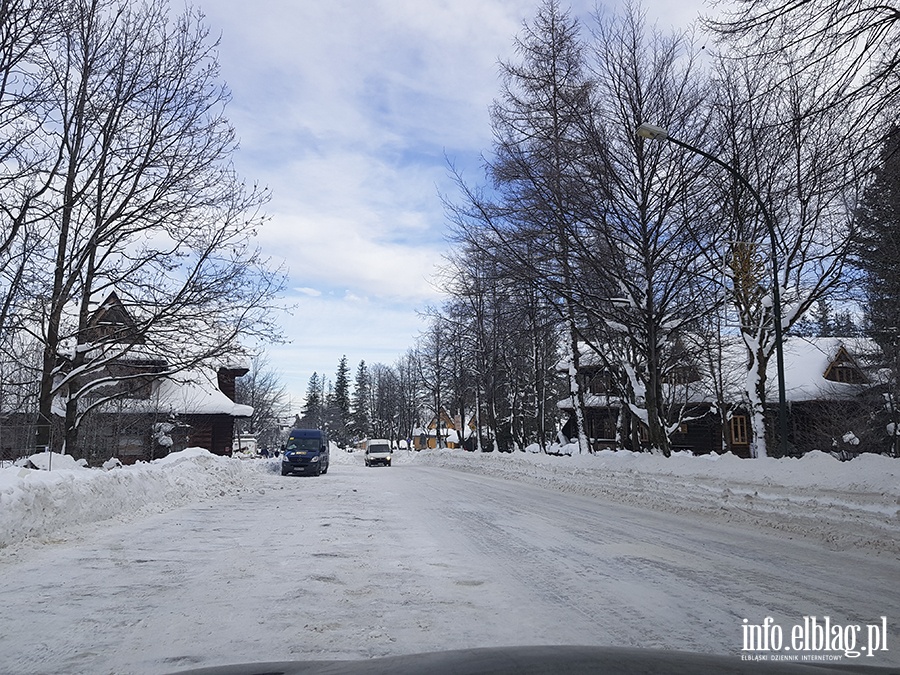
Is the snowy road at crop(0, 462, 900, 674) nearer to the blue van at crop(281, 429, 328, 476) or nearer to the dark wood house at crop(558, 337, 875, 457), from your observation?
the blue van at crop(281, 429, 328, 476)

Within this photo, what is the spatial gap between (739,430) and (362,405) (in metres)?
81.3

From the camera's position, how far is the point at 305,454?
3056cm

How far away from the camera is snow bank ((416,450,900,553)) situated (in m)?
9.75

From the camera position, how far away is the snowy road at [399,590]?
4504 millimetres

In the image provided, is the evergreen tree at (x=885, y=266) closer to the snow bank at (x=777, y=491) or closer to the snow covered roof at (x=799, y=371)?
the snow covered roof at (x=799, y=371)

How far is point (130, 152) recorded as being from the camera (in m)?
18.0

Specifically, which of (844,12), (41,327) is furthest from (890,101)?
(41,327)

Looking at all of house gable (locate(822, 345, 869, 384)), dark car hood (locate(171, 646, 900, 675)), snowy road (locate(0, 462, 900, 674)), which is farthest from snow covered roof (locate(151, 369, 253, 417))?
house gable (locate(822, 345, 869, 384))

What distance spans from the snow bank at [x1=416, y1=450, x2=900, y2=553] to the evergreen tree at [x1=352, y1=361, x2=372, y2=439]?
9979 centimetres

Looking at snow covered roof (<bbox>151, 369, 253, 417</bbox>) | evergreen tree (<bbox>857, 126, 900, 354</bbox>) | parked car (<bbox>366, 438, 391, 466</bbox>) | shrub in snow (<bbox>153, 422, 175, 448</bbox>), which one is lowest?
parked car (<bbox>366, 438, 391, 466</bbox>)

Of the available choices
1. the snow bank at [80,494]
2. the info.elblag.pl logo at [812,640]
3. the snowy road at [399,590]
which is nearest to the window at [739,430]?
the snow bank at [80,494]

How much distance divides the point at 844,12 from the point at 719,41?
1.86 metres

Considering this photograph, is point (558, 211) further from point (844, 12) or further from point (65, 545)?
point (65, 545)

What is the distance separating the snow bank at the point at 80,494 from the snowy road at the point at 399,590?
627 mm
